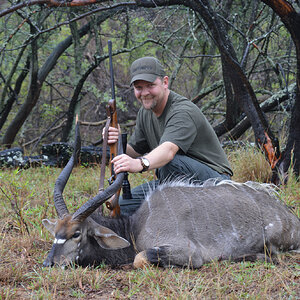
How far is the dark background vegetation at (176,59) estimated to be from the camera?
4.79 metres

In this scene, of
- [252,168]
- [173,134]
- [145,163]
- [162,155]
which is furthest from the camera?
[252,168]

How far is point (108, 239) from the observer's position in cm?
311

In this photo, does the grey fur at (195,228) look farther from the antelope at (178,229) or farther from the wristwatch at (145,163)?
the wristwatch at (145,163)

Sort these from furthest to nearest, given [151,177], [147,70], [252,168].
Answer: [151,177] → [252,168] → [147,70]

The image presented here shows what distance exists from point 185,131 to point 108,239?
115 cm

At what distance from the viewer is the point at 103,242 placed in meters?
3.14

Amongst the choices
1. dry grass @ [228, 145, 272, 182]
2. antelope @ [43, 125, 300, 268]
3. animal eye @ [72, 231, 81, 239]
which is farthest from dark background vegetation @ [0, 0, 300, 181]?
animal eye @ [72, 231, 81, 239]

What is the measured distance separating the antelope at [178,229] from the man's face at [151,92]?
785 millimetres

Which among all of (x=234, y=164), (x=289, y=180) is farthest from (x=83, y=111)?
(x=289, y=180)

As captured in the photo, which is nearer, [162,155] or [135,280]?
[135,280]

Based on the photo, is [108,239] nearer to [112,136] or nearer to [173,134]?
[112,136]

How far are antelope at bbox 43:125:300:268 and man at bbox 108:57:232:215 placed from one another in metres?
0.23

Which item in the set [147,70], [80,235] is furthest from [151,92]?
[80,235]

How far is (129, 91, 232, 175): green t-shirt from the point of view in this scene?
141 inches
